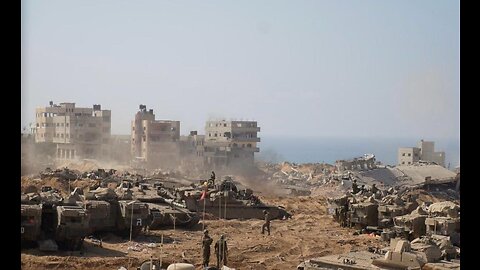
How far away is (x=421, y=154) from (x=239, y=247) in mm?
33894

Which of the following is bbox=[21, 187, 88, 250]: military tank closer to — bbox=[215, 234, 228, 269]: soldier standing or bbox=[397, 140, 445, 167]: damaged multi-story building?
bbox=[215, 234, 228, 269]: soldier standing

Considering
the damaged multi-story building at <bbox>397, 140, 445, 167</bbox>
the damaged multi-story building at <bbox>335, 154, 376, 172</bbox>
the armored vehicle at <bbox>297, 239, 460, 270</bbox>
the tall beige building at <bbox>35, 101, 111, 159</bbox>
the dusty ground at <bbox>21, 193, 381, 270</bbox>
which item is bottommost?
the dusty ground at <bbox>21, 193, 381, 270</bbox>

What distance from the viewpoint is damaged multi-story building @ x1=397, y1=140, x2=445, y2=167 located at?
46728 millimetres

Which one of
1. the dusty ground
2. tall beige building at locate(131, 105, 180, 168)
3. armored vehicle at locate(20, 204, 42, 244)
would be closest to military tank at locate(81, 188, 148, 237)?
the dusty ground

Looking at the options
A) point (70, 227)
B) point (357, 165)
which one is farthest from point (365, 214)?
point (357, 165)

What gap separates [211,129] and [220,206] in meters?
30.9

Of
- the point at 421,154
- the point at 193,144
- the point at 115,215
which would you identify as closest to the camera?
the point at 115,215

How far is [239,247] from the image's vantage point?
16.3m

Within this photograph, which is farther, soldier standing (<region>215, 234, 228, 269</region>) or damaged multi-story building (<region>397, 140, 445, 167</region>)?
damaged multi-story building (<region>397, 140, 445, 167</region>)

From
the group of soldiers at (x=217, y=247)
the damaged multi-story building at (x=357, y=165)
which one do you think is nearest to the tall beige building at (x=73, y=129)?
the damaged multi-story building at (x=357, y=165)

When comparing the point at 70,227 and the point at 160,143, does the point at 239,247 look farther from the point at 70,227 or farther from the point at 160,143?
the point at 160,143

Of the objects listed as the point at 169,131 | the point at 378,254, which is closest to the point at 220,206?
the point at 378,254

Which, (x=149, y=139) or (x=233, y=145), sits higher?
(x=149, y=139)

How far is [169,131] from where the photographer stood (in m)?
52.9
